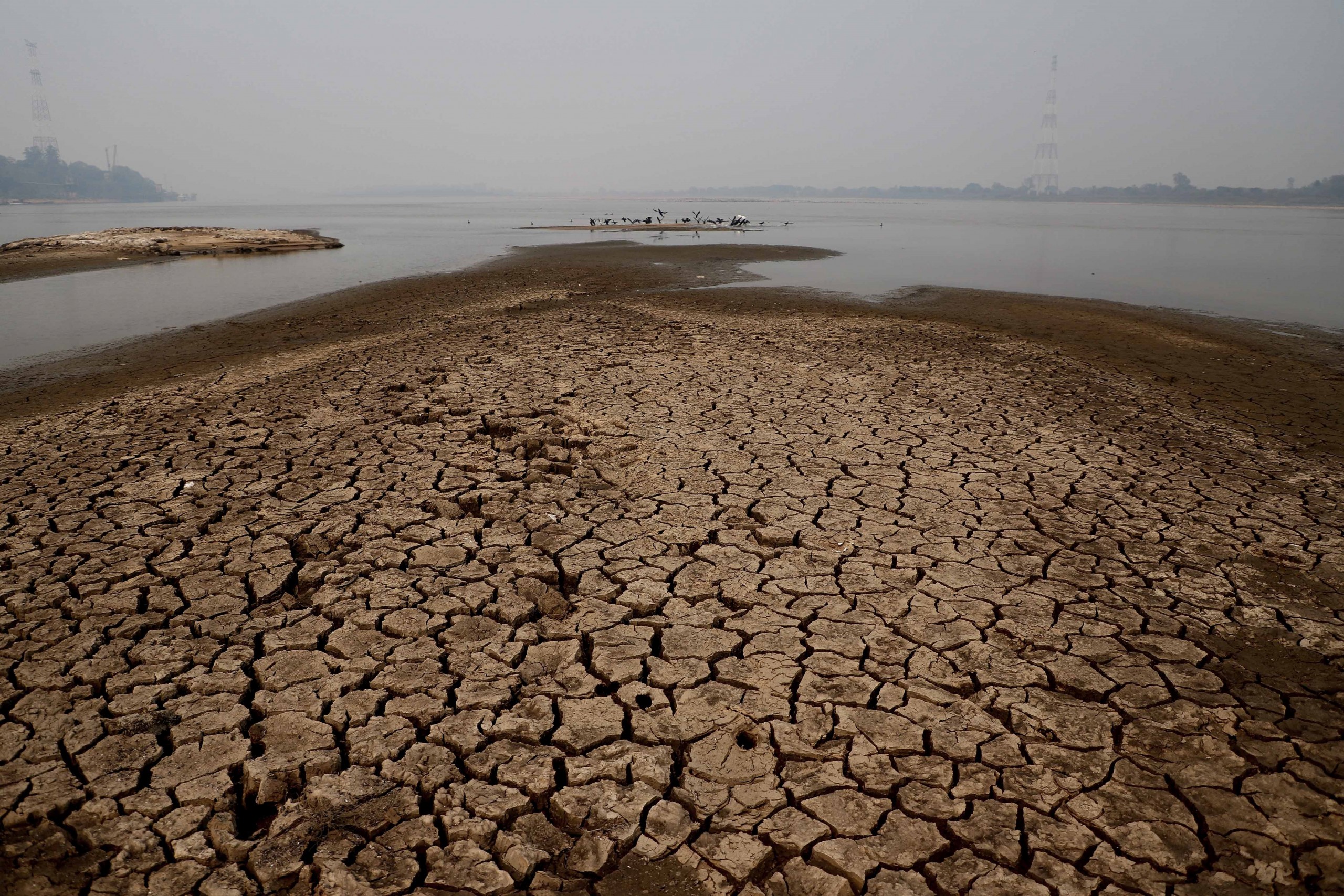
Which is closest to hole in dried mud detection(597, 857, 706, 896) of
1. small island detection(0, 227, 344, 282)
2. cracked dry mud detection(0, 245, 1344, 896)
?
cracked dry mud detection(0, 245, 1344, 896)

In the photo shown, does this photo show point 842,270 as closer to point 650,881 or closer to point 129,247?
point 650,881

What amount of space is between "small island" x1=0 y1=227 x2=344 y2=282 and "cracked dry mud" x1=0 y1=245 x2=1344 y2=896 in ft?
55.7

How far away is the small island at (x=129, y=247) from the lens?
18531 millimetres

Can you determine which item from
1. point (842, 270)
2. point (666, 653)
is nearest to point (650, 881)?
point (666, 653)

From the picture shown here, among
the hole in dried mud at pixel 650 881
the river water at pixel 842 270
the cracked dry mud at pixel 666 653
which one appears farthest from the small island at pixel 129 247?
the hole in dried mud at pixel 650 881

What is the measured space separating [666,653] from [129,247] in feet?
86.0

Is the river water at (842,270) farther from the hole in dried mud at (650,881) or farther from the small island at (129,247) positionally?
the hole in dried mud at (650,881)

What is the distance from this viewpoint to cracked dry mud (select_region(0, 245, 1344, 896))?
6.95 feet

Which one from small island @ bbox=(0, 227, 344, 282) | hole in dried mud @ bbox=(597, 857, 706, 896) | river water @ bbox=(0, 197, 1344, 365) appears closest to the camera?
hole in dried mud @ bbox=(597, 857, 706, 896)

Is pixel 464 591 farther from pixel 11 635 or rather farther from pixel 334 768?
pixel 11 635

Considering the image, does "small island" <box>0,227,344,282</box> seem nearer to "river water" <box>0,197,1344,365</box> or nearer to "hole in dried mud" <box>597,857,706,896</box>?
"river water" <box>0,197,1344,365</box>

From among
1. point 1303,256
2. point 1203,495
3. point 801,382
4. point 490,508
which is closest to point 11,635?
point 490,508

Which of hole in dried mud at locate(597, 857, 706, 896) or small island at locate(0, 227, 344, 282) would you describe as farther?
small island at locate(0, 227, 344, 282)

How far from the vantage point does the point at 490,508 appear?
427 centimetres
